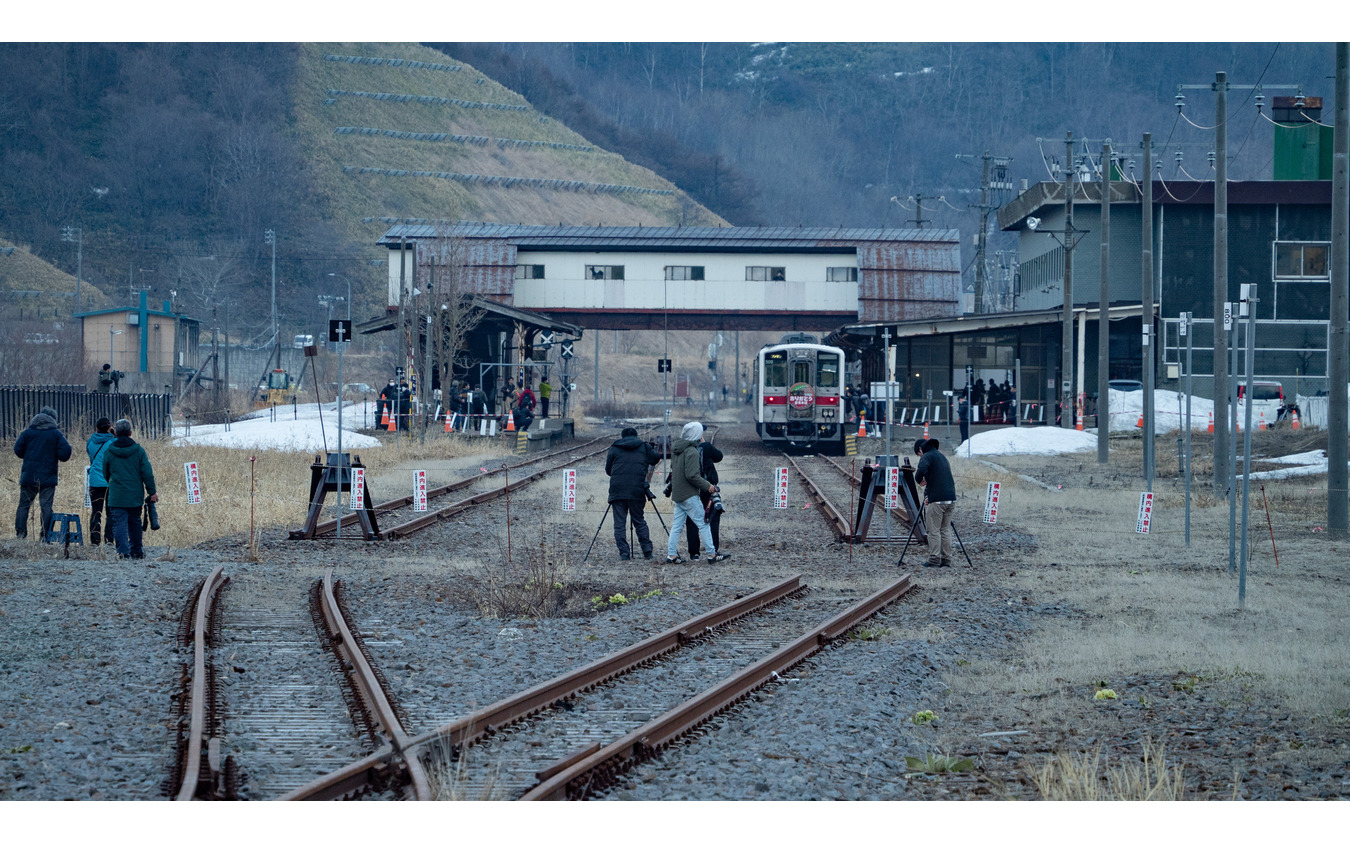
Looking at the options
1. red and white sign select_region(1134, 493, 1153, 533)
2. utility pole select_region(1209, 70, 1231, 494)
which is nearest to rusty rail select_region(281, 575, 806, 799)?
red and white sign select_region(1134, 493, 1153, 533)

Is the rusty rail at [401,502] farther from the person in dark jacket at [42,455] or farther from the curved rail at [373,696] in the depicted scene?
the curved rail at [373,696]

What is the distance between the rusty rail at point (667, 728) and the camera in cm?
655

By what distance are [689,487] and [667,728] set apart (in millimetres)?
7926

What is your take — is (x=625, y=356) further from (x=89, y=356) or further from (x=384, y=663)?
(x=384, y=663)

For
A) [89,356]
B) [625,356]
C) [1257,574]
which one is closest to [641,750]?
[1257,574]

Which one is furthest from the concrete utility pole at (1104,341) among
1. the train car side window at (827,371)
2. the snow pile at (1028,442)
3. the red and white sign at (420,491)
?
the red and white sign at (420,491)

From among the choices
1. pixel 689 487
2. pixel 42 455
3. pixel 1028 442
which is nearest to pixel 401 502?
pixel 42 455

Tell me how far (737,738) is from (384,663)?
10.1 ft

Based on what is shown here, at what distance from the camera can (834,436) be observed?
130ft

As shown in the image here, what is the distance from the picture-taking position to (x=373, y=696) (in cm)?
823

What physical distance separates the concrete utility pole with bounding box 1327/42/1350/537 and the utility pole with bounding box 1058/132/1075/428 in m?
15.7

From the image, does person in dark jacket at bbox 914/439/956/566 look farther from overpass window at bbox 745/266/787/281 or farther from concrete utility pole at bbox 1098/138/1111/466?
overpass window at bbox 745/266/787/281

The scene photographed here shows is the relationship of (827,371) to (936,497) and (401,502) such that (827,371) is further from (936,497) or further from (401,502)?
(936,497)

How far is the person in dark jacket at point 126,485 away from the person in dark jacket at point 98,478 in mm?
418
